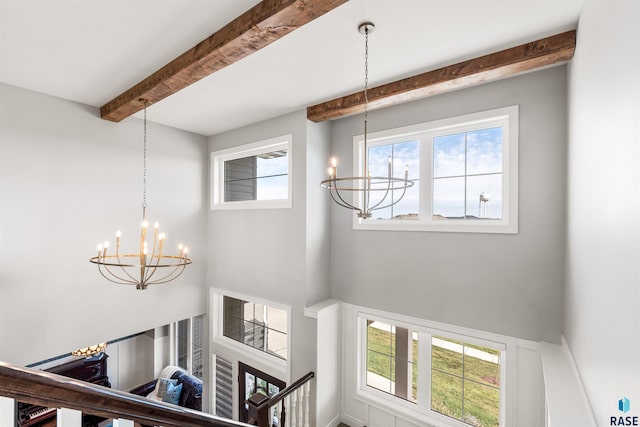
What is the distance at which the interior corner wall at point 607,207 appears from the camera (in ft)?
3.38

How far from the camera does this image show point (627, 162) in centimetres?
110

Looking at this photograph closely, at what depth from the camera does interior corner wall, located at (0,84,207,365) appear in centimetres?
312

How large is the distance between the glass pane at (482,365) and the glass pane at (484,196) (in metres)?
1.34

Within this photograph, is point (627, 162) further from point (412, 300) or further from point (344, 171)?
point (344, 171)

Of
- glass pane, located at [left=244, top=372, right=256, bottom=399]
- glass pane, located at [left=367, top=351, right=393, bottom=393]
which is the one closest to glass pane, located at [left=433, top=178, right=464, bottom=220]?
glass pane, located at [left=367, top=351, right=393, bottom=393]

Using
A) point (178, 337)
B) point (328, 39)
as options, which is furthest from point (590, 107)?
point (178, 337)

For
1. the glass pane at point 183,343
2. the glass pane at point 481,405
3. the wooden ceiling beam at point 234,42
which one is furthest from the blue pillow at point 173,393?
the wooden ceiling beam at point 234,42

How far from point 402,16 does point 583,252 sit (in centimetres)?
188

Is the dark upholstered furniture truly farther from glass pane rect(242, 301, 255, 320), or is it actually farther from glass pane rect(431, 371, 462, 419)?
glass pane rect(431, 371, 462, 419)

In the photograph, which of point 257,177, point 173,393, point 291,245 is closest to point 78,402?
point 291,245

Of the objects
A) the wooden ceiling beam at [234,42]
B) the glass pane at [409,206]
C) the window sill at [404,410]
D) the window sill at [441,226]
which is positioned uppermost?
the wooden ceiling beam at [234,42]

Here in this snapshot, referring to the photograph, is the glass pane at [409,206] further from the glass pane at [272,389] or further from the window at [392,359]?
the glass pane at [272,389]

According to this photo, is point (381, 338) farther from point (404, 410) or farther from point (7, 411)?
point (7, 411)

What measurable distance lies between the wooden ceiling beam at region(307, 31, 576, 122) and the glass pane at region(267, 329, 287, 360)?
3.09m
